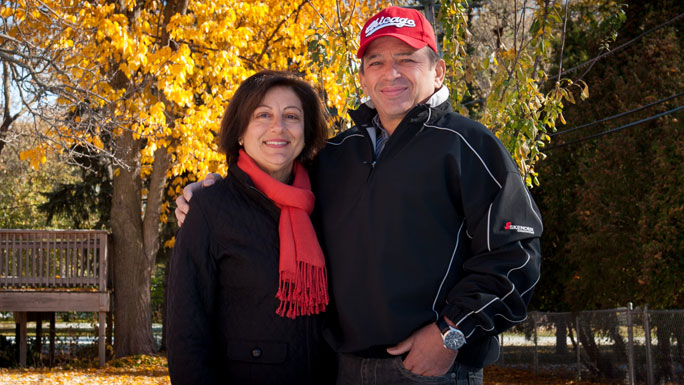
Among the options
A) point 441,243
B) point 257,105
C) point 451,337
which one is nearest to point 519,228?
point 441,243

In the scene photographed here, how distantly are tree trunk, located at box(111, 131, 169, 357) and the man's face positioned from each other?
13842mm

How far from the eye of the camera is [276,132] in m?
3.36

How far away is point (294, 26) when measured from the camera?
14.4 m

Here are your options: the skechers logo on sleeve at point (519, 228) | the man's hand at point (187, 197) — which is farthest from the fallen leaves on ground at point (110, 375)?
the skechers logo on sleeve at point (519, 228)

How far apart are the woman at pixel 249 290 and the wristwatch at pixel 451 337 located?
579 mm

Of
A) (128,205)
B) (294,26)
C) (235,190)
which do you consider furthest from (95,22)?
(235,190)

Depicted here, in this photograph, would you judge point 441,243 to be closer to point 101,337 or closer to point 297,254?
point 297,254

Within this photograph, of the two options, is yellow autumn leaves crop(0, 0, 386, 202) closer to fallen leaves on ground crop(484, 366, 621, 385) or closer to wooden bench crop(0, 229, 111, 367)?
wooden bench crop(0, 229, 111, 367)

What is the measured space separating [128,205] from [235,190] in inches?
553

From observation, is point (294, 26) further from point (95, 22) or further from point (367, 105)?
point (367, 105)

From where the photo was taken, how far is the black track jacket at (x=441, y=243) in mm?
2811

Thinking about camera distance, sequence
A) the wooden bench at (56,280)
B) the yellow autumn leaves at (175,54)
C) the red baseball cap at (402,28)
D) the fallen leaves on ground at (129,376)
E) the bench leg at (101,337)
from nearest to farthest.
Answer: the red baseball cap at (402,28)
the yellow autumn leaves at (175,54)
the fallen leaves on ground at (129,376)
the wooden bench at (56,280)
the bench leg at (101,337)

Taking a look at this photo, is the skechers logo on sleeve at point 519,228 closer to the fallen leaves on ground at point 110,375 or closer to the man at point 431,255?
the man at point 431,255

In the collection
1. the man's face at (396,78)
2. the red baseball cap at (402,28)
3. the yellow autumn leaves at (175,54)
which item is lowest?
the man's face at (396,78)
